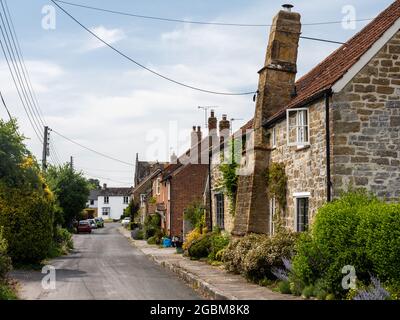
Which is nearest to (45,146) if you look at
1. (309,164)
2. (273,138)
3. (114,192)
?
(273,138)

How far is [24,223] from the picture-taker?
67.6ft

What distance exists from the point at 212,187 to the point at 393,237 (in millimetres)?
17878

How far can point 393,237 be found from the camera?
1038cm

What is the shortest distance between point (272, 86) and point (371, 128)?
5.43 m

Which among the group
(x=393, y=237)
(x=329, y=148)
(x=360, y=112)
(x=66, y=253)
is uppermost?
(x=360, y=112)

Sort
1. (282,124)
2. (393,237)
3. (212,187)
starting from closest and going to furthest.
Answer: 1. (393,237)
2. (282,124)
3. (212,187)

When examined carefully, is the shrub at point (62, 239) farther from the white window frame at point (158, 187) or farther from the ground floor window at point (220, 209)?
the white window frame at point (158, 187)

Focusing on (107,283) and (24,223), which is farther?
(24,223)

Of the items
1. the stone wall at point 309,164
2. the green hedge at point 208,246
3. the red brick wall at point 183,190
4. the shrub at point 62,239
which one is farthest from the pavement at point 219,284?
the red brick wall at point 183,190

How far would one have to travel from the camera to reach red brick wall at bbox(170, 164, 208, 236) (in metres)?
41.0

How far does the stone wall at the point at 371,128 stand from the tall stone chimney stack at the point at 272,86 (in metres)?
4.84

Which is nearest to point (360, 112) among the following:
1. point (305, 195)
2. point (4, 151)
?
point (305, 195)

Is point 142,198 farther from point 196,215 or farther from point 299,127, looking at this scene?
point 299,127
